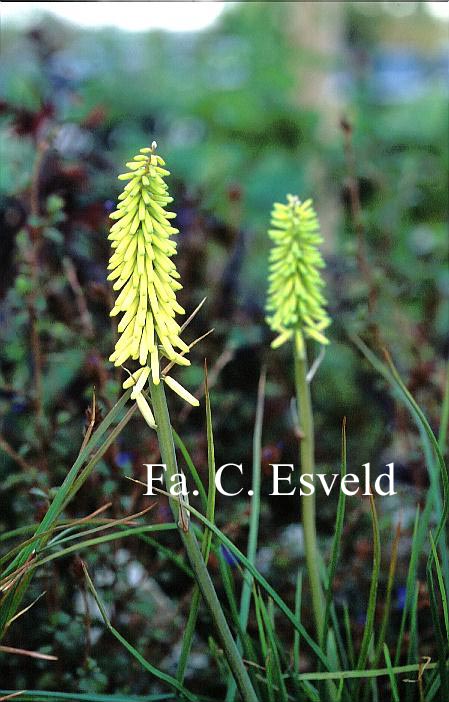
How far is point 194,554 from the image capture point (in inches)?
41.6

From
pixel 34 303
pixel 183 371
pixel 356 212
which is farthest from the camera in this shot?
pixel 183 371

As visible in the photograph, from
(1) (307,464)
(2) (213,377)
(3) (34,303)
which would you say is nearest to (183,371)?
(2) (213,377)

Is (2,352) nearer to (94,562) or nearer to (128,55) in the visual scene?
(94,562)

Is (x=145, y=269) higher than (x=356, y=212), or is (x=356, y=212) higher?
(x=356, y=212)

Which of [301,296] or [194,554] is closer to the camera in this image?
[194,554]

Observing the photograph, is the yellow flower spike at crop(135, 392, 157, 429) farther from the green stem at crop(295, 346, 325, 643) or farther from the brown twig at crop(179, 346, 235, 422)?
the brown twig at crop(179, 346, 235, 422)

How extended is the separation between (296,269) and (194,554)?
1.73ft

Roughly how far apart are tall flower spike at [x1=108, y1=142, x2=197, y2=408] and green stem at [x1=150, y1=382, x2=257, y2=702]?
0.11 ft

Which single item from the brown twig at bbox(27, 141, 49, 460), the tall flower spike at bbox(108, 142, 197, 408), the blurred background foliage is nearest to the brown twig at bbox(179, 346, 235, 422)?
the blurred background foliage

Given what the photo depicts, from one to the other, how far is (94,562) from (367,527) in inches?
31.7

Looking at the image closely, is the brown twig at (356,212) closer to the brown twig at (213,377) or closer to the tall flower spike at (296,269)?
the brown twig at (213,377)

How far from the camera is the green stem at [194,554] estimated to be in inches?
40.4

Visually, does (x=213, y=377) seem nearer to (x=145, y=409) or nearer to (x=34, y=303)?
(x=34, y=303)

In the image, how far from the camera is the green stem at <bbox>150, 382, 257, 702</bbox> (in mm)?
1026
